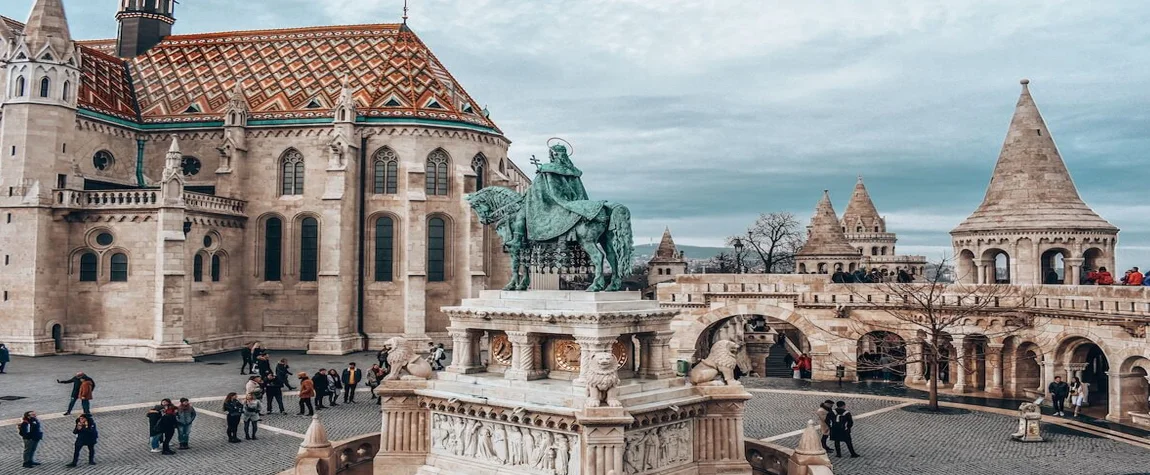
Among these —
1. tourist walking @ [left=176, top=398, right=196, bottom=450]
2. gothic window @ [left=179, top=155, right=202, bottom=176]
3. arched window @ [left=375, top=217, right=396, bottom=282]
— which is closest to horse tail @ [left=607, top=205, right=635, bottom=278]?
tourist walking @ [left=176, top=398, right=196, bottom=450]

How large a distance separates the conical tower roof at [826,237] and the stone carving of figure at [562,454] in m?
33.7

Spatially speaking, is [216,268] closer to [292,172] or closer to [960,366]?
[292,172]

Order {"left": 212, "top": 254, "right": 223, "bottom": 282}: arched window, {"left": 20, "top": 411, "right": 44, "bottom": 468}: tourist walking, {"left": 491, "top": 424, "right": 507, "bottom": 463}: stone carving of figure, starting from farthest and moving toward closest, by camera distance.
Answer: {"left": 212, "top": 254, "right": 223, "bottom": 282}: arched window → {"left": 20, "top": 411, "right": 44, "bottom": 468}: tourist walking → {"left": 491, "top": 424, "right": 507, "bottom": 463}: stone carving of figure

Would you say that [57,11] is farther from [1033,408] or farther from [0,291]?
[1033,408]

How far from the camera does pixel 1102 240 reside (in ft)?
84.9

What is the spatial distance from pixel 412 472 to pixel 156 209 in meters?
21.3

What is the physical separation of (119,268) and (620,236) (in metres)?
24.6

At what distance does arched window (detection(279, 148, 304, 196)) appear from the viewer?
3372 centimetres

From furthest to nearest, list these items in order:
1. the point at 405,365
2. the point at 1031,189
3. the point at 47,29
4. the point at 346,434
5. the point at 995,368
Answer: the point at 47,29 < the point at 1031,189 < the point at 995,368 < the point at 346,434 < the point at 405,365

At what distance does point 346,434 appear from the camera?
16719mm

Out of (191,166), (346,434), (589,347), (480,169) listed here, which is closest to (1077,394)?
(589,347)

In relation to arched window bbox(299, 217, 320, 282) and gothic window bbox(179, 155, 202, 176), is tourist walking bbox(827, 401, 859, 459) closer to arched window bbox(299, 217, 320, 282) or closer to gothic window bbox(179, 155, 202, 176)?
arched window bbox(299, 217, 320, 282)

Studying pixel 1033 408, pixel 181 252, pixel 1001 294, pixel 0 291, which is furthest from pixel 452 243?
pixel 1033 408

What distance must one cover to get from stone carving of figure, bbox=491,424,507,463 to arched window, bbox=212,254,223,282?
24.1m
